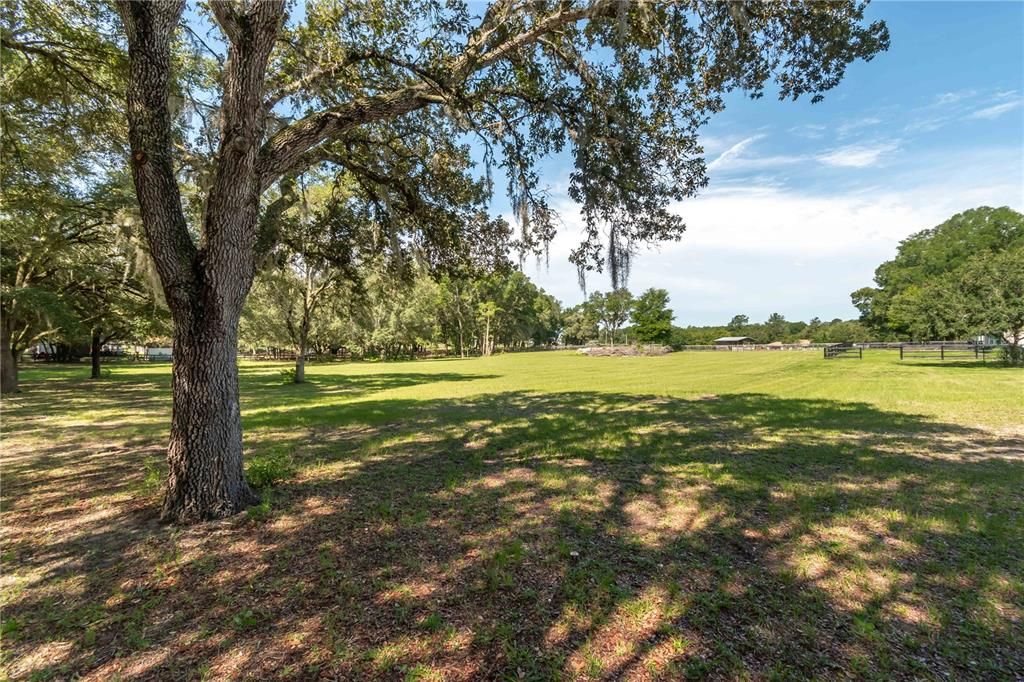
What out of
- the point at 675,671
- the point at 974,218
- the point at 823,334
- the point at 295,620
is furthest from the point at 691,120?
the point at 823,334

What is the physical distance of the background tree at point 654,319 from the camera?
71562 millimetres

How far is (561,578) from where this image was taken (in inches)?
130

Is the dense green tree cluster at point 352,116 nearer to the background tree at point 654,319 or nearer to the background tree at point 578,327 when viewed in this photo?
the background tree at point 654,319

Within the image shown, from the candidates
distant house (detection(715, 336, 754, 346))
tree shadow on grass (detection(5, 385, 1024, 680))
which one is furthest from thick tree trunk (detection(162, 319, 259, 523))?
distant house (detection(715, 336, 754, 346))

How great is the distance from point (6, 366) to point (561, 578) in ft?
72.2

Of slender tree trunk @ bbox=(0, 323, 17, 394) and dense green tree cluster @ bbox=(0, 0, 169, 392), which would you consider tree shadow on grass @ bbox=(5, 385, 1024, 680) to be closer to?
dense green tree cluster @ bbox=(0, 0, 169, 392)

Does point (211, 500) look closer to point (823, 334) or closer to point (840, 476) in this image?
point (840, 476)

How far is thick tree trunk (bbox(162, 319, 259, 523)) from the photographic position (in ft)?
14.0

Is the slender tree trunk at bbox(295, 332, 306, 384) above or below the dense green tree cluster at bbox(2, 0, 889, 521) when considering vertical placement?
below

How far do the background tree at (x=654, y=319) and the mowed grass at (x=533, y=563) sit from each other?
65.4m

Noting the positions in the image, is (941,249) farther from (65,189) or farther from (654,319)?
(65,189)

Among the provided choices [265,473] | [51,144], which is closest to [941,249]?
[265,473]

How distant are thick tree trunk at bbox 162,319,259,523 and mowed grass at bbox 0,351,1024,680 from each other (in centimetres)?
27

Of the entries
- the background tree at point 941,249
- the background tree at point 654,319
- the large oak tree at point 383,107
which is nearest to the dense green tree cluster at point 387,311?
the large oak tree at point 383,107
